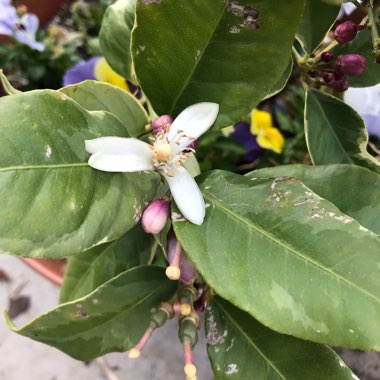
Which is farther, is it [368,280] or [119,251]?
[119,251]

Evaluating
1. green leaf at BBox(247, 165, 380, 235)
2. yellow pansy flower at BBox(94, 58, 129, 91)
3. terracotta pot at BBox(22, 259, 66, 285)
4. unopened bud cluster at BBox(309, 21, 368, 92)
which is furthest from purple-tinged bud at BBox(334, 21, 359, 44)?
terracotta pot at BBox(22, 259, 66, 285)

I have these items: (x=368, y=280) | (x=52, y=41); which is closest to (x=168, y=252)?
(x=368, y=280)

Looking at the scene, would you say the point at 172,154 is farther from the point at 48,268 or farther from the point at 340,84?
the point at 48,268

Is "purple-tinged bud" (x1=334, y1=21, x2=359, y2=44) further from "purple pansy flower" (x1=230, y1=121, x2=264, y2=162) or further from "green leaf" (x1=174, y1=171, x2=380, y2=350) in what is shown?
"purple pansy flower" (x1=230, y1=121, x2=264, y2=162)

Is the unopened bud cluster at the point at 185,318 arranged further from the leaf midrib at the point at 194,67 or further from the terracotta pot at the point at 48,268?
the terracotta pot at the point at 48,268

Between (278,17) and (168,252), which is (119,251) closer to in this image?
(168,252)

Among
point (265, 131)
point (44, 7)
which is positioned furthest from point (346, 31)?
point (44, 7)
